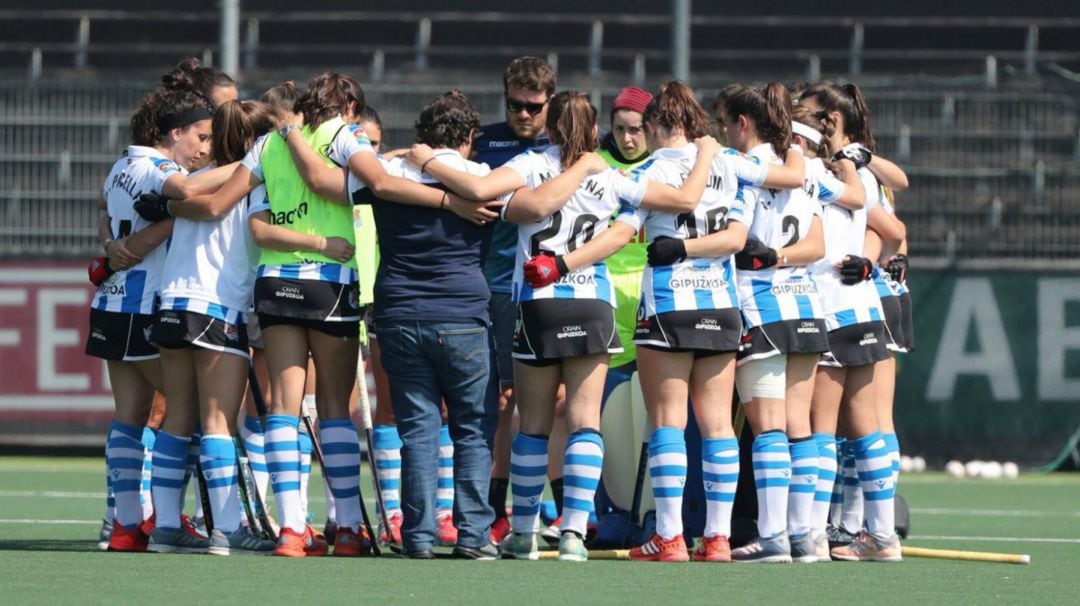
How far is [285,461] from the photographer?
22.6 feet

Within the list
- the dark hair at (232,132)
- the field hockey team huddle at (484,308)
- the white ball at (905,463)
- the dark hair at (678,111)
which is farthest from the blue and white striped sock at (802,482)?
the white ball at (905,463)

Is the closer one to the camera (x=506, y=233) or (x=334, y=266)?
(x=334, y=266)

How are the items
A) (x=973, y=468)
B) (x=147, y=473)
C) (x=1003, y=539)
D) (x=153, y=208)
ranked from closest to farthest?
(x=153, y=208) → (x=147, y=473) → (x=1003, y=539) → (x=973, y=468)

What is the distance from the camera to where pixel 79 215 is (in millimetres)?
14625

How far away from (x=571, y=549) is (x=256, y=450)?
1.88 m

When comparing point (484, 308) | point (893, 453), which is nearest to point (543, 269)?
point (484, 308)

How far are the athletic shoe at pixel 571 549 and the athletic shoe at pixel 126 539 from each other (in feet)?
5.81

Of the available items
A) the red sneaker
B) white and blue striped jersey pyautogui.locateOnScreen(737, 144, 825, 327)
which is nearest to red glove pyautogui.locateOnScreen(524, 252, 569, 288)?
white and blue striped jersey pyautogui.locateOnScreen(737, 144, 825, 327)

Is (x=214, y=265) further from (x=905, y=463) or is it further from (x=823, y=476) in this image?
(x=905, y=463)

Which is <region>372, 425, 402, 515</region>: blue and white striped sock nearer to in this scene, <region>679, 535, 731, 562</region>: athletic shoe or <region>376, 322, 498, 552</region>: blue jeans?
<region>376, 322, 498, 552</region>: blue jeans

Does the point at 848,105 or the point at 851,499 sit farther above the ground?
the point at 848,105

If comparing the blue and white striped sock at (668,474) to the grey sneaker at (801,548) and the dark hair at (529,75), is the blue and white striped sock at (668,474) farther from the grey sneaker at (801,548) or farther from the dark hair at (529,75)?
the dark hair at (529,75)

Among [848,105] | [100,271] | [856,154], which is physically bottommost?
[100,271]

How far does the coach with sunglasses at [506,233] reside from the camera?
25.0ft
